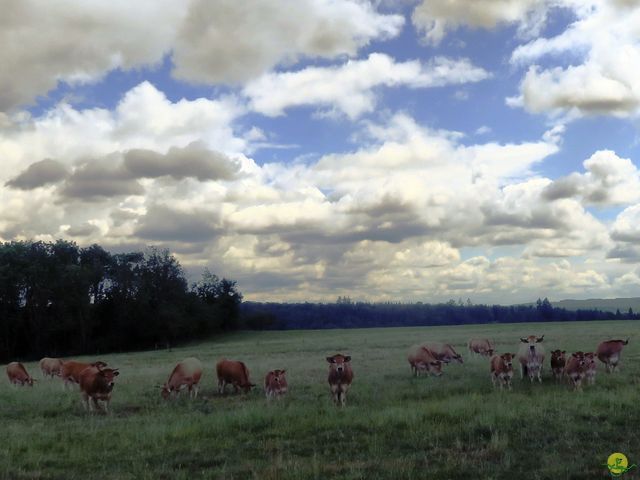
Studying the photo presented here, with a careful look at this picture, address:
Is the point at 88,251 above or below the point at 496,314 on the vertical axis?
above

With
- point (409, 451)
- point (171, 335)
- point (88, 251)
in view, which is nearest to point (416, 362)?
point (409, 451)

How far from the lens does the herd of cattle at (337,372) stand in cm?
1911

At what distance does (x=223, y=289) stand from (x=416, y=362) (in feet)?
262

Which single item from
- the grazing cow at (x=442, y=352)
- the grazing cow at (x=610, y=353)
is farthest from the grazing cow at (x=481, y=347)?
the grazing cow at (x=610, y=353)

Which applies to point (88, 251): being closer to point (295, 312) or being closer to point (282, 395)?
point (295, 312)

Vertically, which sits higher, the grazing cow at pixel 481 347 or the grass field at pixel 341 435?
the grass field at pixel 341 435

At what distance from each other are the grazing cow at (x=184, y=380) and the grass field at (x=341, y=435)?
610mm

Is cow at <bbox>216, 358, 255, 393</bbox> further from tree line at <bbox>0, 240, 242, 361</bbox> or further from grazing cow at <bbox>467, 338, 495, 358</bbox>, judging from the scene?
tree line at <bbox>0, 240, 242, 361</bbox>

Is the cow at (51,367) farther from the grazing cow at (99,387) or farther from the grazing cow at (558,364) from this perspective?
the grazing cow at (558,364)

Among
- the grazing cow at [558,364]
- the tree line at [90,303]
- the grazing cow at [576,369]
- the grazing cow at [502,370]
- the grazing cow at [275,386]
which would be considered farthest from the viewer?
the tree line at [90,303]

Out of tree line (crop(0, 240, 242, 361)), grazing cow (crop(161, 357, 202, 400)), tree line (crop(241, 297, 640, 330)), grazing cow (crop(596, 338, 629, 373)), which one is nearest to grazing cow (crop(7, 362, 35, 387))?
grazing cow (crop(161, 357, 202, 400))

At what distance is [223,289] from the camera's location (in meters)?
104

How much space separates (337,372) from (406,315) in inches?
5265

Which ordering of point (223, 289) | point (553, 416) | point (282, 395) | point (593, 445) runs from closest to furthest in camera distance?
point (593, 445)
point (553, 416)
point (282, 395)
point (223, 289)
